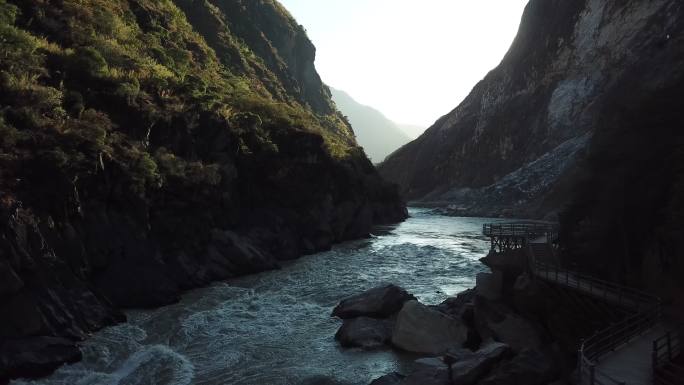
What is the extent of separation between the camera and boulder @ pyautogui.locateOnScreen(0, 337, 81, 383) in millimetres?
18469

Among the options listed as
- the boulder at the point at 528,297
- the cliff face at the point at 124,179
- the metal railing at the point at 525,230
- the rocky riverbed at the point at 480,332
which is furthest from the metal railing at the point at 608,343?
the cliff face at the point at 124,179

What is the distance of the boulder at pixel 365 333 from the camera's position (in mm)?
22764

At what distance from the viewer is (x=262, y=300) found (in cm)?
3119

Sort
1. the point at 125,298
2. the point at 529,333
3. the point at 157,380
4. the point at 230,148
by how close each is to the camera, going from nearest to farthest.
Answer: the point at 157,380, the point at 529,333, the point at 125,298, the point at 230,148

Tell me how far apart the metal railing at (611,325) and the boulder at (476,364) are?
109 inches

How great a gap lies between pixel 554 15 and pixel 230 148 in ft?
355

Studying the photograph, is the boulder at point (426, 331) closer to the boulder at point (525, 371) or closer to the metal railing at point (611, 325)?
the metal railing at point (611, 325)

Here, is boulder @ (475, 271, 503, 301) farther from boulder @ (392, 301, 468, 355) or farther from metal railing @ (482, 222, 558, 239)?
metal railing @ (482, 222, 558, 239)

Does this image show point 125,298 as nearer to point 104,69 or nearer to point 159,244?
point 159,244

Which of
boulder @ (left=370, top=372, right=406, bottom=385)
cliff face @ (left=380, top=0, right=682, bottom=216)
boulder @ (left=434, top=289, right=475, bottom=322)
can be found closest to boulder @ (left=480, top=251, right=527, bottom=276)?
boulder @ (left=434, top=289, right=475, bottom=322)

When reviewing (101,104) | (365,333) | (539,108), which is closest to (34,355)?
(365,333)

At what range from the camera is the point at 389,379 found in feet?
58.9

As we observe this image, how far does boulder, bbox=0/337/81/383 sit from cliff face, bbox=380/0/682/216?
70.5 meters

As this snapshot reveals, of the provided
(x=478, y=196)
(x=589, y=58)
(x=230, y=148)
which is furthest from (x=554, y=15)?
(x=230, y=148)
